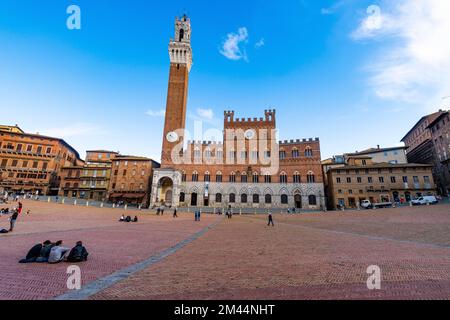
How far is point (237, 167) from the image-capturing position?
1761 inches

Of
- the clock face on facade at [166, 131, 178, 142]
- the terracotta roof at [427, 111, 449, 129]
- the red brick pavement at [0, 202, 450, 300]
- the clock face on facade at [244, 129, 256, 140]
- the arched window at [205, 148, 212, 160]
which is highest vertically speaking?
the terracotta roof at [427, 111, 449, 129]

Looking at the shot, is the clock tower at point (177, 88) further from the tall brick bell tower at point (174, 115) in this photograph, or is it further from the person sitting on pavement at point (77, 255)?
the person sitting on pavement at point (77, 255)

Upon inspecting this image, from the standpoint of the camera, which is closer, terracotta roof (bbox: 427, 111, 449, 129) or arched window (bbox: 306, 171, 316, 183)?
terracotta roof (bbox: 427, 111, 449, 129)

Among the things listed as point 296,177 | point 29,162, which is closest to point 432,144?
point 296,177

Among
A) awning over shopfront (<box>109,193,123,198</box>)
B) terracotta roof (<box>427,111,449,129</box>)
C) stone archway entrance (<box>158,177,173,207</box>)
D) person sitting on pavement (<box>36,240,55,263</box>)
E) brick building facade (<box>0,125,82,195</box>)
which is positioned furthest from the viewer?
awning over shopfront (<box>109,193,123,198</box>)

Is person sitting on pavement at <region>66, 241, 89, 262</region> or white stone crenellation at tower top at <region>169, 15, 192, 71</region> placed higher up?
white stone crenellation at tower top at <region>169, 15, 192, 71</region>

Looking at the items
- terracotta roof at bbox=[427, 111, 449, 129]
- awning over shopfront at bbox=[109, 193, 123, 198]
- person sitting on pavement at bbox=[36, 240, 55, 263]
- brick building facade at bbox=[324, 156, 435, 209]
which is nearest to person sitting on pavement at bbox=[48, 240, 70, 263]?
person sitting on pavement at bbox=[36, 240, 55, 263]

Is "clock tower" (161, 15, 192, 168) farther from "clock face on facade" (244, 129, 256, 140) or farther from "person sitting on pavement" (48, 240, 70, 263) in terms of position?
"person sitting on pavement" (48, 240, 70, 263)

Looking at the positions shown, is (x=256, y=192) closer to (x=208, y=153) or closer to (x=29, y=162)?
(x=208, y=153)

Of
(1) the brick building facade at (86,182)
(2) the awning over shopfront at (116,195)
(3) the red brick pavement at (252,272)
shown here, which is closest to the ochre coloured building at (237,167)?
(2) the awning over shopfront at (116,195)

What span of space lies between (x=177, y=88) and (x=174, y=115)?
22.6 ft

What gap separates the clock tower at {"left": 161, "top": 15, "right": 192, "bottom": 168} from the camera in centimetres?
4456
